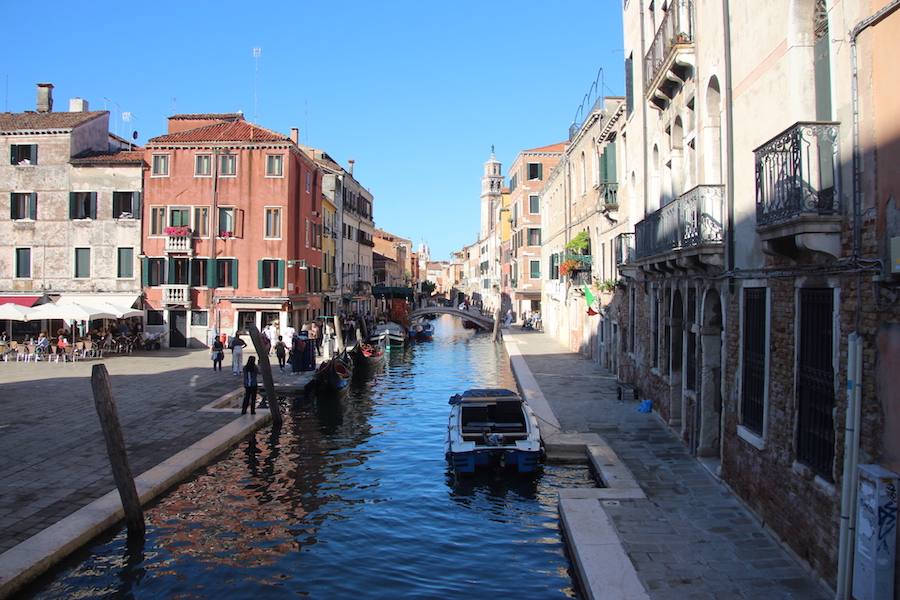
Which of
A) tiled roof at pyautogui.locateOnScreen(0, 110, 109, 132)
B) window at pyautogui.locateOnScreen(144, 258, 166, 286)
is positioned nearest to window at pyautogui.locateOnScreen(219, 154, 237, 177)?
window at pyautogui.locateOnScreen(144, 258, 166, 286)

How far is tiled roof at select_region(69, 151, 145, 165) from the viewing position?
30.6 m

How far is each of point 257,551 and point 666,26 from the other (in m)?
11.3

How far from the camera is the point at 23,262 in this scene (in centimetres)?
3089

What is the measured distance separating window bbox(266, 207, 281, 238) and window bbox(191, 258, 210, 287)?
3.06 metres

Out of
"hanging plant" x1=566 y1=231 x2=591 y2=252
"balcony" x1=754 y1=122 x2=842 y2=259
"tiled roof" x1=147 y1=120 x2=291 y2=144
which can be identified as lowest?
"balcony" x1=754 y1=122 x2=842 y2=259

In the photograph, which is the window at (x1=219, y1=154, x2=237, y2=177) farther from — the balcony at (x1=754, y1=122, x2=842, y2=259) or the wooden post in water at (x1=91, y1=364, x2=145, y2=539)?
the balcony at (x1=754, y1=122, x2=842, y2=259)

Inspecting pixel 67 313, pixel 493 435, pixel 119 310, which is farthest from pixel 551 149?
pixel 493 435

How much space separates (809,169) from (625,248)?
38.8 feet

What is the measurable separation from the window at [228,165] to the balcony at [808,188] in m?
27.9

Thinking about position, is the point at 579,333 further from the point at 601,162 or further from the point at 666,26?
the point at 666,26

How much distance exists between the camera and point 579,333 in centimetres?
2983

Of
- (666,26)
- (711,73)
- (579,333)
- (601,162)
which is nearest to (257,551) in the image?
(711,73)

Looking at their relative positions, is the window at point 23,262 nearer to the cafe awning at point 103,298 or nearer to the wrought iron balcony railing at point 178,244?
the cafe awning at point 103,298

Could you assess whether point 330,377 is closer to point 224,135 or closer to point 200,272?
point 200,272
